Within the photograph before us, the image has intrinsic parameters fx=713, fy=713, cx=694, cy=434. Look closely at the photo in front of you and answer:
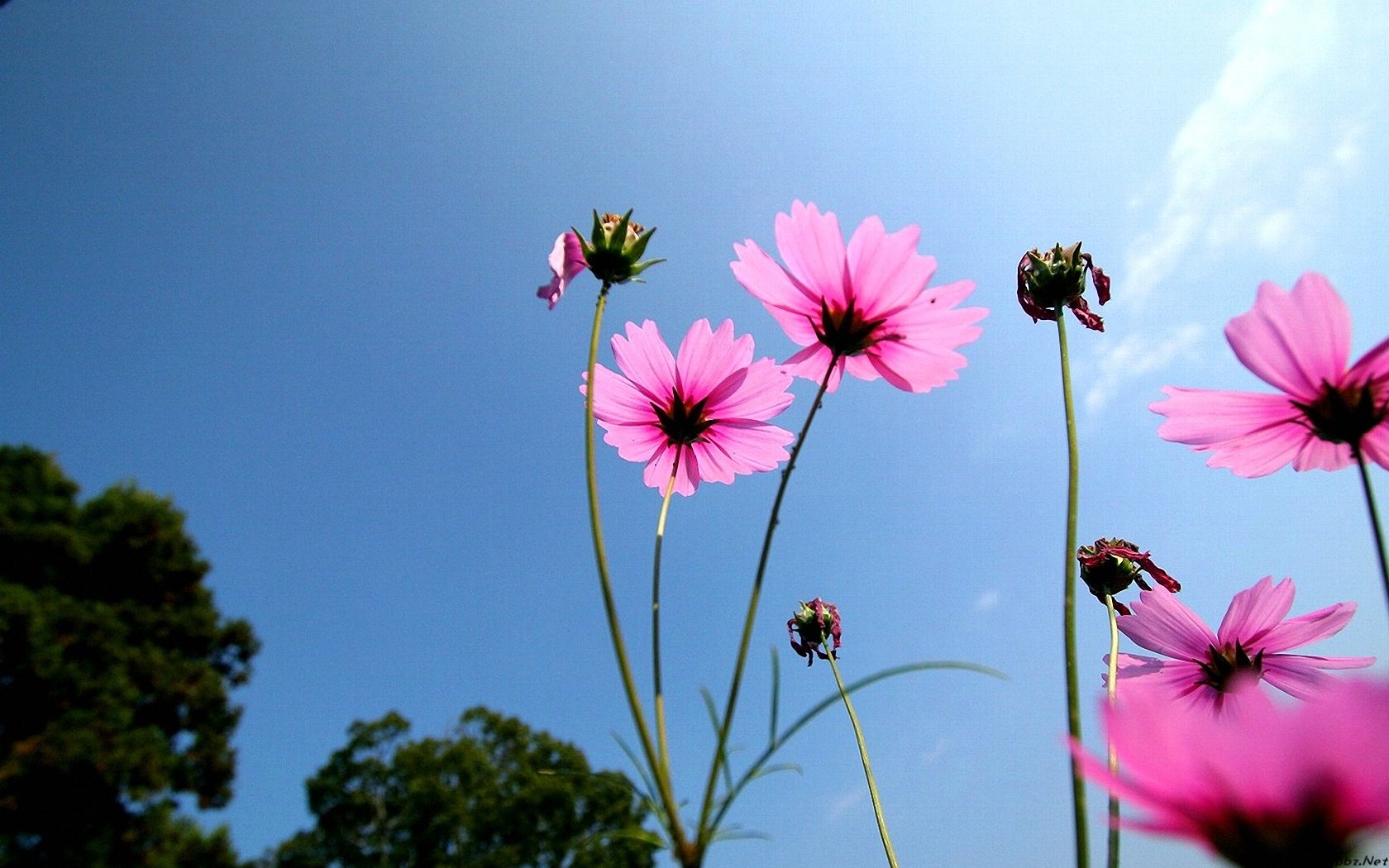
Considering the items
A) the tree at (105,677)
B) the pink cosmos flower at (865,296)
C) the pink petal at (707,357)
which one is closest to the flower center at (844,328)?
the pink cosmos flower at (865,296)

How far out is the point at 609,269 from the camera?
1.82ft

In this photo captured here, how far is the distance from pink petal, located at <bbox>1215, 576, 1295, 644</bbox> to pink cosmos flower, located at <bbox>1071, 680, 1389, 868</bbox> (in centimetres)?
52

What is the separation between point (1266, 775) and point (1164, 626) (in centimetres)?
52

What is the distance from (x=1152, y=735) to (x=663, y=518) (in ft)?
1.03

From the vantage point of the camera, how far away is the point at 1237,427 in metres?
0.49

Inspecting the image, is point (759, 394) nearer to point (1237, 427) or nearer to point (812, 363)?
point (812, 363)

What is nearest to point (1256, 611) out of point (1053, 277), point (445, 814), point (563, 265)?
point (1053, 277)

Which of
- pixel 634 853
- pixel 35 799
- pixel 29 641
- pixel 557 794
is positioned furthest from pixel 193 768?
pixel 634 853

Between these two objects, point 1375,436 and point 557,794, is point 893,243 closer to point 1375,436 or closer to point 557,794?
point 1375,436

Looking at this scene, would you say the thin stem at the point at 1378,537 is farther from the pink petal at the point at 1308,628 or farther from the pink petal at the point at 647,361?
the pink petal at the point at 647,361

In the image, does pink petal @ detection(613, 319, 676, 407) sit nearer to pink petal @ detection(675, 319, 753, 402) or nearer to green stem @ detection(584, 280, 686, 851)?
pink petal @ detection(675, 319, 753, 402)

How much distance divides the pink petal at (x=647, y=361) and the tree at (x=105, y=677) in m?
9.72

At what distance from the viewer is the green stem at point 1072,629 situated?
30cm

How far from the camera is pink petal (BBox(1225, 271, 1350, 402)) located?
40 centimetres
